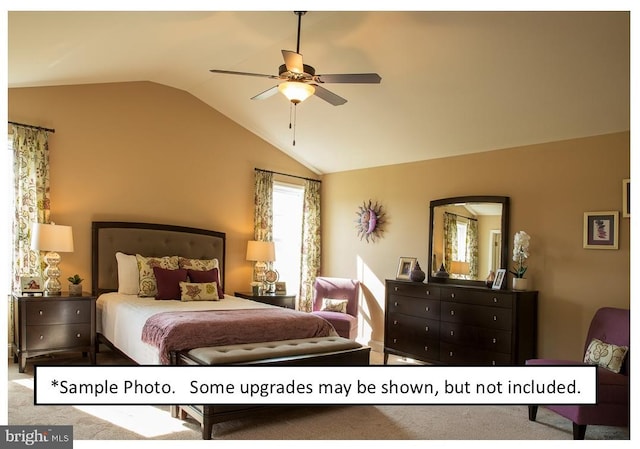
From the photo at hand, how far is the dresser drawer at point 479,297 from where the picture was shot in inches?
191

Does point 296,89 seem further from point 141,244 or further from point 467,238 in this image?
point 141,244

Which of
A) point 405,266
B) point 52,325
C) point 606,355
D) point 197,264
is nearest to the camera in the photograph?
point 606,355

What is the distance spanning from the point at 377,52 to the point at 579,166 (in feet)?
6.99

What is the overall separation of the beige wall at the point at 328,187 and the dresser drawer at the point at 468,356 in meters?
0.49

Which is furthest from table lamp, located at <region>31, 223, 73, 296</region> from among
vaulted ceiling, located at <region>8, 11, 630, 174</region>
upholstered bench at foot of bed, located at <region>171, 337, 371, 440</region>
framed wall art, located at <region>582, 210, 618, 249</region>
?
framed wall art, located at <region>582, 210, 618, 249</region>

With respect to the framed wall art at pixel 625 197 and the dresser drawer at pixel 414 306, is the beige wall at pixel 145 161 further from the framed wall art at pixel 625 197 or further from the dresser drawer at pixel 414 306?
the framed wall art at pixel 625 197

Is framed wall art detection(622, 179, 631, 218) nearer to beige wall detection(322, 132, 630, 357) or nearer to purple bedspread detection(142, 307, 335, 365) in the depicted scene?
beige wall detection(322, 132, 630, 357)

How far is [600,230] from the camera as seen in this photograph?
15.2ft

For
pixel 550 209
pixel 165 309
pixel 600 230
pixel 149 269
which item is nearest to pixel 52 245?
pixel 149 269

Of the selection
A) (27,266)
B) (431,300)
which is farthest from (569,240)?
(27,266)

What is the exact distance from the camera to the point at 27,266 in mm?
5141

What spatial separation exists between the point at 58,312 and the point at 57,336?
0.73ft

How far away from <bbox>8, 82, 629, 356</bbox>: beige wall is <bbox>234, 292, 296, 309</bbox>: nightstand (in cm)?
51
